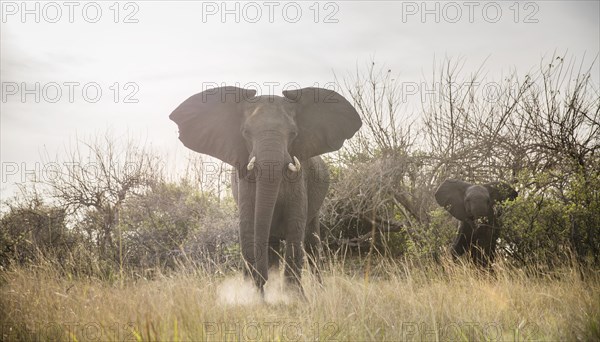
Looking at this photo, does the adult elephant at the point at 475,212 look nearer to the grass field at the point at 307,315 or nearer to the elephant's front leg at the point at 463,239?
the elephant's front leg at the point at 463,239

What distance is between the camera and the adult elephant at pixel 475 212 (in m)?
8.66

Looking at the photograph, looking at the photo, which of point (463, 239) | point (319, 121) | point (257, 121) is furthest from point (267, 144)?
point (463, 239)

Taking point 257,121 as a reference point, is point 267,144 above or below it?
below

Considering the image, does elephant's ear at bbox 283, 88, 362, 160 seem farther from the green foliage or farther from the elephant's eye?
the green foliage

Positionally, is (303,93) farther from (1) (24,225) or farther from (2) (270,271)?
(1) (24,225)

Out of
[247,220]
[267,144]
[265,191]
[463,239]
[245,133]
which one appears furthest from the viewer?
[463,239]

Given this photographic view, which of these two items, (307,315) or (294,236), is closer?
(307,315)

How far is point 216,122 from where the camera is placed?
759cm

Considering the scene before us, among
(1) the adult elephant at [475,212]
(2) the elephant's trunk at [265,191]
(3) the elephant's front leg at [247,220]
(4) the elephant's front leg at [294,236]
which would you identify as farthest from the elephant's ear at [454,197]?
(3) the elephant's front leg at [247,220]

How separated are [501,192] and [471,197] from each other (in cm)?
76

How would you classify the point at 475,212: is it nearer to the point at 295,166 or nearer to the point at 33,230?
the point at 295,166

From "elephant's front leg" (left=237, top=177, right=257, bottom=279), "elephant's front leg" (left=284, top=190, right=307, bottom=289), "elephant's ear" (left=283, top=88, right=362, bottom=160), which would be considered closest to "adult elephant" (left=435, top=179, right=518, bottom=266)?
"elephant's ear" (left=283, top=88, right=362, bottom=160)

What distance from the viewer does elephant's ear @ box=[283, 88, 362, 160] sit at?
7641mm

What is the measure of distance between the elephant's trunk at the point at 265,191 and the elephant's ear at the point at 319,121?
801 millimetres
